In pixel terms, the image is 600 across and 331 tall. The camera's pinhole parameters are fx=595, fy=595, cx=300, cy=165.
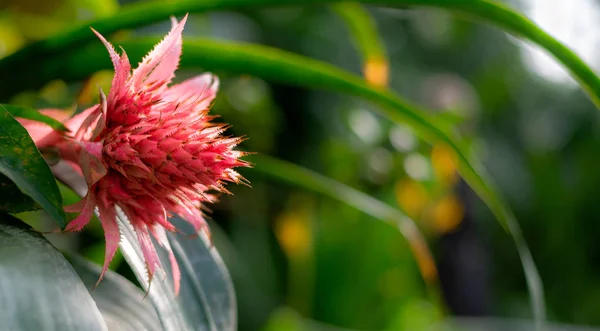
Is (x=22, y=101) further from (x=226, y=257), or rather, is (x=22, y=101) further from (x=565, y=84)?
(x=565, y=84)

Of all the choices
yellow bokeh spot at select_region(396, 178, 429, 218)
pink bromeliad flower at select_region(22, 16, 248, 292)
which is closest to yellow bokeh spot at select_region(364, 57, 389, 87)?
pink bromeliad flower at select_region(22, 16, 248, 292)

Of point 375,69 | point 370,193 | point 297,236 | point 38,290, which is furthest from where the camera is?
point 370,193

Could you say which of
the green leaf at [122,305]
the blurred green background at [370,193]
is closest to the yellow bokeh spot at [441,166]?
the blurred green background at [370,193]

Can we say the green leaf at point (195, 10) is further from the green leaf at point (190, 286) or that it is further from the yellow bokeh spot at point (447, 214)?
the yellow bokeh spot at point (447, 214)

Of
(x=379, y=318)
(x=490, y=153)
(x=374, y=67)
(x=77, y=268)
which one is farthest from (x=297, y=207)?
(x=490, y=153)

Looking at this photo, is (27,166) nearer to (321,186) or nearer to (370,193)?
(321,186)

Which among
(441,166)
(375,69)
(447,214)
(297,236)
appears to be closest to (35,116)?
(375,69)
